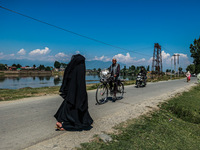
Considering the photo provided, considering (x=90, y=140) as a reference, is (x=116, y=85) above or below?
above

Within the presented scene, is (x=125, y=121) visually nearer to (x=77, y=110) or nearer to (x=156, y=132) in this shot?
(x=156, y=132)

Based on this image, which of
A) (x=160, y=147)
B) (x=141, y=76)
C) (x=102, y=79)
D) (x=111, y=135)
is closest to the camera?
(x=160, y=147)

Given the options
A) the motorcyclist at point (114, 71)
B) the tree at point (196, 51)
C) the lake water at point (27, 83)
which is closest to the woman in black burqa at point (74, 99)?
the motorcyclist at point (114, 71)

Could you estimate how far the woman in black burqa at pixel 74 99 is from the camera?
3514 millimetres

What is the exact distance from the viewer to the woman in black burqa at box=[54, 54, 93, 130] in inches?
138

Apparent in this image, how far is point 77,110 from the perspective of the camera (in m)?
3.58

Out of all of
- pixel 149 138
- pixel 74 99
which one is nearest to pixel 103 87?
pixel 74 99

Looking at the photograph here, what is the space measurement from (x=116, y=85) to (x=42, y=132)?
4.48 metres

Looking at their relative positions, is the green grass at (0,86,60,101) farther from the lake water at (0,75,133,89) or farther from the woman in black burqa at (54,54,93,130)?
the lake water at (0,75,133,89)

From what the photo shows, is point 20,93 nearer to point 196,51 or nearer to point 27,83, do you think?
point 27,83

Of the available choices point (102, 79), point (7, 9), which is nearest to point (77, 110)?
point (102, 79)

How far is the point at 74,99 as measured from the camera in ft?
11.5

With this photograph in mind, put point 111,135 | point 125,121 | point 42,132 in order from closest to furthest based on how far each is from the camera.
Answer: point 111,135 → point 42,132 → point 125,121

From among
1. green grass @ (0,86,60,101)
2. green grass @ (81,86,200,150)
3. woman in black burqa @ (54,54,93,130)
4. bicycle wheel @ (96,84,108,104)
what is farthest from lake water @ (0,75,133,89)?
green grass @ (81,86,200,150)
